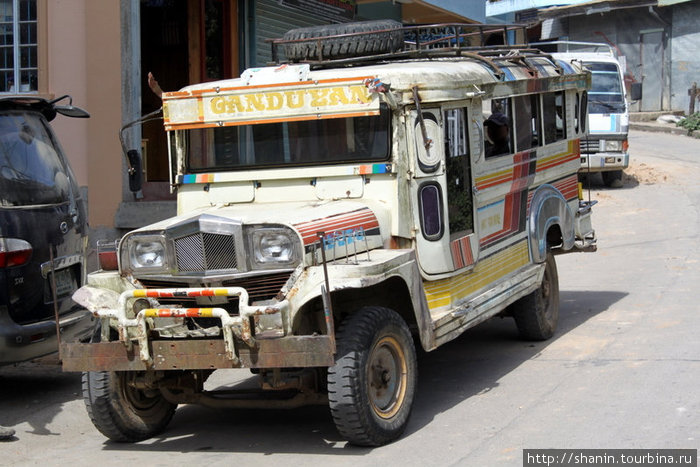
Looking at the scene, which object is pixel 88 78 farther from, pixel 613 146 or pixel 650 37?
pixel 650 37

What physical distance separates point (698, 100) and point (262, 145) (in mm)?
26757

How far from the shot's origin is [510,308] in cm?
914

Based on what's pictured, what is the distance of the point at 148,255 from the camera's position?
6195 millimetres

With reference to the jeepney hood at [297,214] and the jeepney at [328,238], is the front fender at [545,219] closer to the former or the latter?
the jeepney at [328,238]

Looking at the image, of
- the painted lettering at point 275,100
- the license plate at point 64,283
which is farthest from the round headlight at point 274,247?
the license plate at point 64,283

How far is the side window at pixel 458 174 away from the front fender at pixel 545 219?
139 cm

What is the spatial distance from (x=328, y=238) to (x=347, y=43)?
2492 mm

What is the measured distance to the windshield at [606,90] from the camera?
19.2m

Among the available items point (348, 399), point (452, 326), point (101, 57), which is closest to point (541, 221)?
point (452, 326)

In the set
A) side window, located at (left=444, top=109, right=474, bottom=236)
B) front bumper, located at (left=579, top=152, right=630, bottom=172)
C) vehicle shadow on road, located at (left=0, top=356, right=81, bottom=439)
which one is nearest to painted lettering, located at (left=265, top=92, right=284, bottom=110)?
side window, located at (left=444, top=109, right=474, bottom=236)

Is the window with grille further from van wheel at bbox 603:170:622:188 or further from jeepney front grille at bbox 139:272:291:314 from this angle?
van wheel at bbox 603:170:622:188

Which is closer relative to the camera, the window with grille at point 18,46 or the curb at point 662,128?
the window with grille at point 18,46

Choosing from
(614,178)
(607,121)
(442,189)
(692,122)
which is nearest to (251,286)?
(442,189)

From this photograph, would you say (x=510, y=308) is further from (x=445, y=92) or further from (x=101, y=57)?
(x=101, y=57)
